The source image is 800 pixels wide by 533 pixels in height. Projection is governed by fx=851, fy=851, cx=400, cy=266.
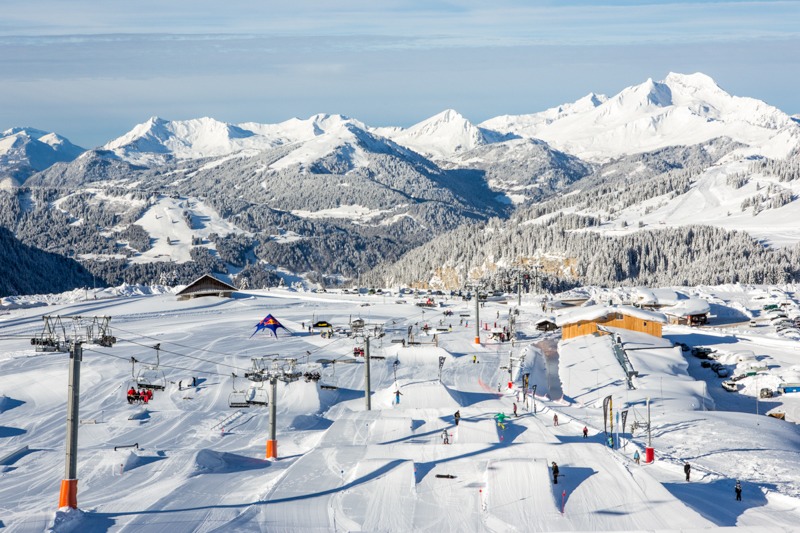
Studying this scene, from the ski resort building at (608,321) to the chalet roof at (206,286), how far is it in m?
58.5

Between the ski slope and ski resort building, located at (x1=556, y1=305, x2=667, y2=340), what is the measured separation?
106 inches

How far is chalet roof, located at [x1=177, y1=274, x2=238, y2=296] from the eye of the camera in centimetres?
13062

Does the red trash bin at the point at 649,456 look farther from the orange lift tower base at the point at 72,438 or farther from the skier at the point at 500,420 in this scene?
the orange lift tower base at the point at 72,438

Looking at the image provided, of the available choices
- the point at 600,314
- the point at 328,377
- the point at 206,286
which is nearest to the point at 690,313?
the point at 600,314

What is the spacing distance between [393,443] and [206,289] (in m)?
89.9

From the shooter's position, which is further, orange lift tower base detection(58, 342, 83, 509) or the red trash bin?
the red trash bin

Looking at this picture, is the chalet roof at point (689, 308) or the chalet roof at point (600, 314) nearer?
the chalet roof at point (600, 314)

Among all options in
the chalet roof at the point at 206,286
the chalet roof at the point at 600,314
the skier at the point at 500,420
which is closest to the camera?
the skier at the point at 500,420

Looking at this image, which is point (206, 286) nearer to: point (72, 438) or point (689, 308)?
point (689, 308)

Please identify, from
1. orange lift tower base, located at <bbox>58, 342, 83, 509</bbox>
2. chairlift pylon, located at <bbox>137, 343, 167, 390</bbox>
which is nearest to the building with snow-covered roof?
chairlift pylon, located at <bbox>137, 343, 167, 390</bbox>

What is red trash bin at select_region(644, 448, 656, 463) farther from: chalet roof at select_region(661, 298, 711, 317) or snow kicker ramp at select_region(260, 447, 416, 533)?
chalet roof at select_region(661, 298, 711, 317)

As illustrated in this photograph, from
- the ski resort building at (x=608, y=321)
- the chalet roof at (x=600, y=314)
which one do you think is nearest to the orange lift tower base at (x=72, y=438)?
the ski resort building at (x=608, y=321)

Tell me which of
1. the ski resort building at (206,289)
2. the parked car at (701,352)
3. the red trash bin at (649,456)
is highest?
the ski resort building at (206,289)

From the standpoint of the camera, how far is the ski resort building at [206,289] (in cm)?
13025
